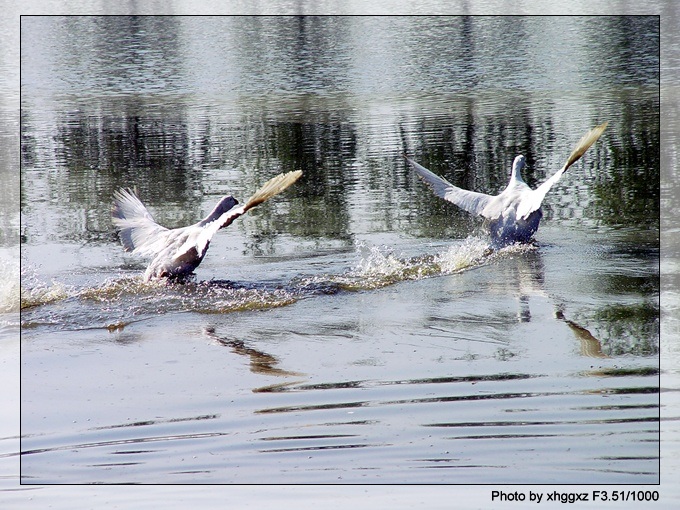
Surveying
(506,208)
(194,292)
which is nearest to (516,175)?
(506,208)

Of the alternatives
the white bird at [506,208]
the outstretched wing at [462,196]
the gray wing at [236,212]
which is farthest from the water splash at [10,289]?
the white bird at [506,208]

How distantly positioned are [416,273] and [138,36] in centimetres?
810

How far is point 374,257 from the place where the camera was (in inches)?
372

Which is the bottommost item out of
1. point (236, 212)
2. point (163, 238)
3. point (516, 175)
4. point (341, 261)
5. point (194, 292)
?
point (194, 292)

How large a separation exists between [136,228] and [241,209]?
1841 millimetres

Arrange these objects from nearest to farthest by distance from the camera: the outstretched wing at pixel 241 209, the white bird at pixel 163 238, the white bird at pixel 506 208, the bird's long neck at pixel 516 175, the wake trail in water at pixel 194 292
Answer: the outstretched wing at pixel 241 209 → the wake trail in water at pixel 194 292 → the white bird at pixel 163 238 → the white bird at pixel 506 208 → the bird's long neck at pixel 516 175

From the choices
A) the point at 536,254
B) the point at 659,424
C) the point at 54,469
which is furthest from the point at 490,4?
the point at 54,469

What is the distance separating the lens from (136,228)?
9.49 metres

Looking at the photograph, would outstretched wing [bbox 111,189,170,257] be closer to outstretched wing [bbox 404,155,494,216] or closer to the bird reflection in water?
the bird reflection in water

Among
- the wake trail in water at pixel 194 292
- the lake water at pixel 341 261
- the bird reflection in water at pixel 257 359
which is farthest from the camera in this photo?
the wake trail in water at pixel 194 292

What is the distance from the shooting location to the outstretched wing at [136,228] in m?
9.30

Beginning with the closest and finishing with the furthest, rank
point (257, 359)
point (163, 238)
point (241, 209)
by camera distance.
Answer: point (257, 359) < point (241, 209) < point (163, 238)

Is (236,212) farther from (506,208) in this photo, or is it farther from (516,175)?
(516,175)

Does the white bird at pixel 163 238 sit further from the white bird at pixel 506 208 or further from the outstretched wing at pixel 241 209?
the white bird at pixel 506 208
